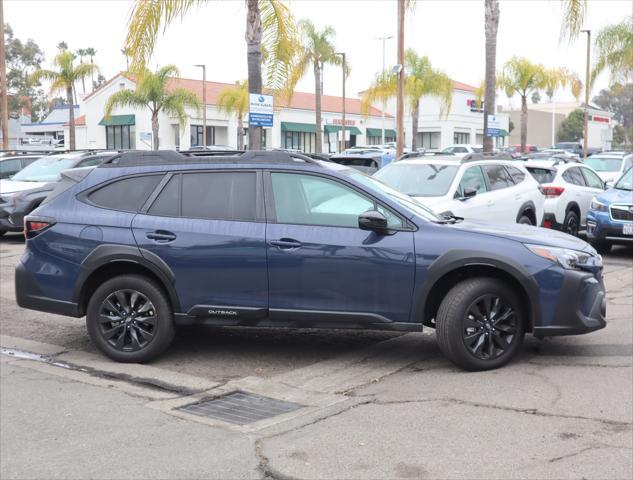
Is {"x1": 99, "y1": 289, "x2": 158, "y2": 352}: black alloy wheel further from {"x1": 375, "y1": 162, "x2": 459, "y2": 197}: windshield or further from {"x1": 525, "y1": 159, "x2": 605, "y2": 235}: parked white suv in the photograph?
{"x1": 525, "y1": 159, "x2": 605, "y2": 235}: parked white suv

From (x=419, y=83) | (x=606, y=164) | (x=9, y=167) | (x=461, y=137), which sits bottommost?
(x=9, y=167)

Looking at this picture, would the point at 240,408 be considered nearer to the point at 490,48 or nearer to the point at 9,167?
the point at 9,167

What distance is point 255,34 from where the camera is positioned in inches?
695

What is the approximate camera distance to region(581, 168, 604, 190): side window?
16614 millimetres

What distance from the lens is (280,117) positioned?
59.7 meters

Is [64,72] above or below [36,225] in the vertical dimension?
above

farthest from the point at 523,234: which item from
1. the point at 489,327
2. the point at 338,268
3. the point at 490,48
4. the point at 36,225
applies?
the point at 490,48

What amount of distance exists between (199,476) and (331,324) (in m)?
2.37

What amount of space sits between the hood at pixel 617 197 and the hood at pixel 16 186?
1112 centimetres

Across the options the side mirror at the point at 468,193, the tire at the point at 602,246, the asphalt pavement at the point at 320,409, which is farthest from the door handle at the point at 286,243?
the tire at the point at 602,246

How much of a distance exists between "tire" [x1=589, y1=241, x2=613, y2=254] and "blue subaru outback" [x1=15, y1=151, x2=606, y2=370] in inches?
284

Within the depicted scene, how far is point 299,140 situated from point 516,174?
50784 mm

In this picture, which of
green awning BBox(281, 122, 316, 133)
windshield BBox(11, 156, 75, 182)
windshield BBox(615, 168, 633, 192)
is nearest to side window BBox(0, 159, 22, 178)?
windshield BBox(11, 156, 75, 182)

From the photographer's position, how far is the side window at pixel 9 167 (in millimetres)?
18984
